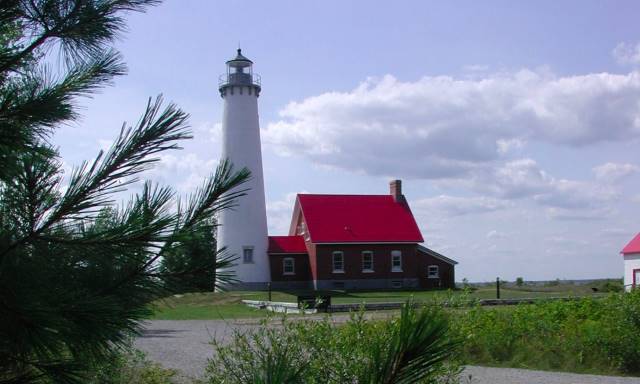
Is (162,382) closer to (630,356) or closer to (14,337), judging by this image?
(14,337)

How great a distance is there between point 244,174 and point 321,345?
382 cm

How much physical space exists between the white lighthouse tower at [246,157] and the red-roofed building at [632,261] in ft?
69.5

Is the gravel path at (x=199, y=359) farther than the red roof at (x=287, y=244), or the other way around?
the red roof at (x=287, y=244)

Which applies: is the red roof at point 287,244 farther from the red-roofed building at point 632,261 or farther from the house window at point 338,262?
the red-roofed building at point 632,261

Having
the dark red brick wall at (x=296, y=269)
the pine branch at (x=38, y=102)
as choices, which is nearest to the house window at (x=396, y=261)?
the dark red brick wall at (x=296, y=269)

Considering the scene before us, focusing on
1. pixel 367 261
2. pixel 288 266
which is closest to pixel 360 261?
pixel 367 261

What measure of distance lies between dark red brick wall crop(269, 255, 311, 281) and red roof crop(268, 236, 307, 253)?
0.39 meters

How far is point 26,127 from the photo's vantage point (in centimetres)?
330

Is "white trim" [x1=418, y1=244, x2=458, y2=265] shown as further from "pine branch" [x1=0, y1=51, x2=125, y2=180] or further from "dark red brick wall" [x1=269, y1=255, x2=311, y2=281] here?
"pine branch" [x1=0, y1=51, x2=125, y2=180]

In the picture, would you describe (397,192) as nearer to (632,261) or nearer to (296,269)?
(296,269)

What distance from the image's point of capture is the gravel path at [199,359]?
10062 mm

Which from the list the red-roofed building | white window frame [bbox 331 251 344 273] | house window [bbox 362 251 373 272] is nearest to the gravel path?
white window frame [bbox 331 251 344 273]

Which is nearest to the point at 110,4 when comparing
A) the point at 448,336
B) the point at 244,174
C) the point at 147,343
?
the point at 244,174

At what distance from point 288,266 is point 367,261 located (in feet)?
16.9
